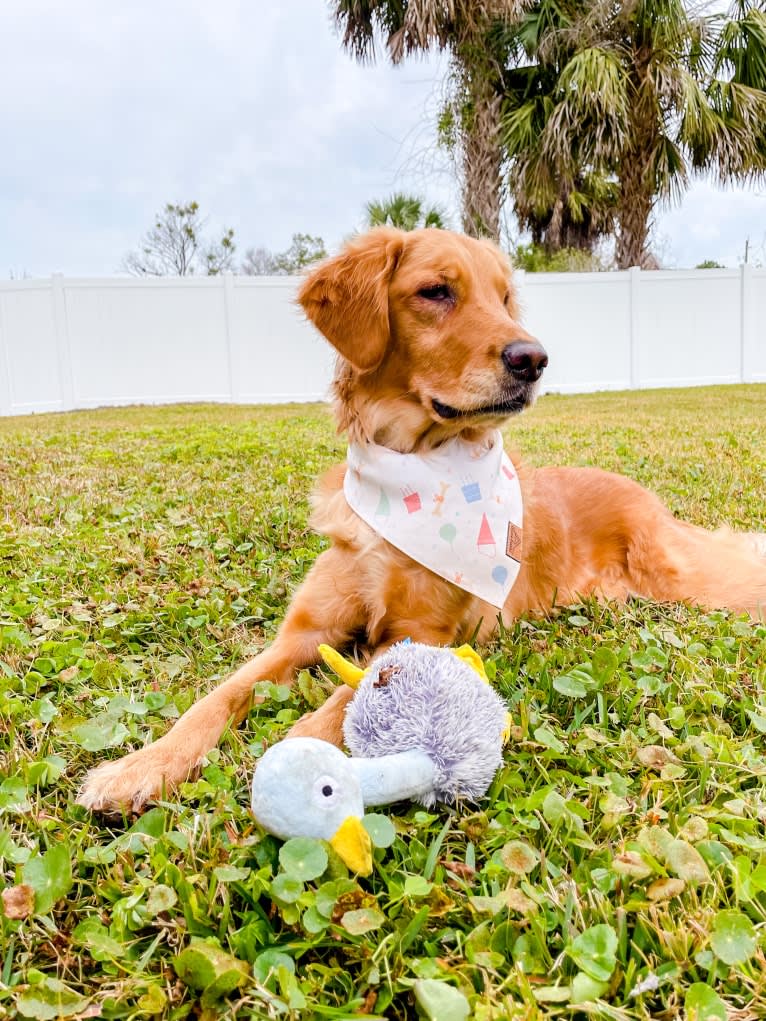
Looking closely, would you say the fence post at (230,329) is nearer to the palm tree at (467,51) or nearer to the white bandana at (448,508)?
the palm tree at (467,51)

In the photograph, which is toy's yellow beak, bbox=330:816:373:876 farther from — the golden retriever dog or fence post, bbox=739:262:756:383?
fence post, bbox=739:262:756:383

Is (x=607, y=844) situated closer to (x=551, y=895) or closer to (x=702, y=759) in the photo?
(x=551, y=895)

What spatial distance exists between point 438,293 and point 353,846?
1.83 metres

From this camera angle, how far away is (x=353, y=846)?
130 centimetres

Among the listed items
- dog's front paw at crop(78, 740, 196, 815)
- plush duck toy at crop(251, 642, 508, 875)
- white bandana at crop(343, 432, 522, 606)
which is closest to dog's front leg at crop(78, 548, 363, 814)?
dog's front paw at crop(78, 740, 196, 815)

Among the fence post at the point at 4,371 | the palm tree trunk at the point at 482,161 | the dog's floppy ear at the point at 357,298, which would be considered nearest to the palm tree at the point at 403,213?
the palm tree trunk at the point at 482,161

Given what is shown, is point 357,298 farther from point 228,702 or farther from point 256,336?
point 256,336

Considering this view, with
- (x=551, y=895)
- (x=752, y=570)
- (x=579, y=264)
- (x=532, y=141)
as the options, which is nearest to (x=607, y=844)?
(x=551, y=895)

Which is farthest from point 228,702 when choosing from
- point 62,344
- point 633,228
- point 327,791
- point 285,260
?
point 285,260

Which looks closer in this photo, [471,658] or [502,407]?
[471,658]

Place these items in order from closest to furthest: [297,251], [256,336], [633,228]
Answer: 1. [256,336]
2. [633,228]
3. [297,251]

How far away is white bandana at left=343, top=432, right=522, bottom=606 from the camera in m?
2.37

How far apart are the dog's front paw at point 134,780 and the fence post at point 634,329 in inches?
637

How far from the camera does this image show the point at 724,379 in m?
16.7
